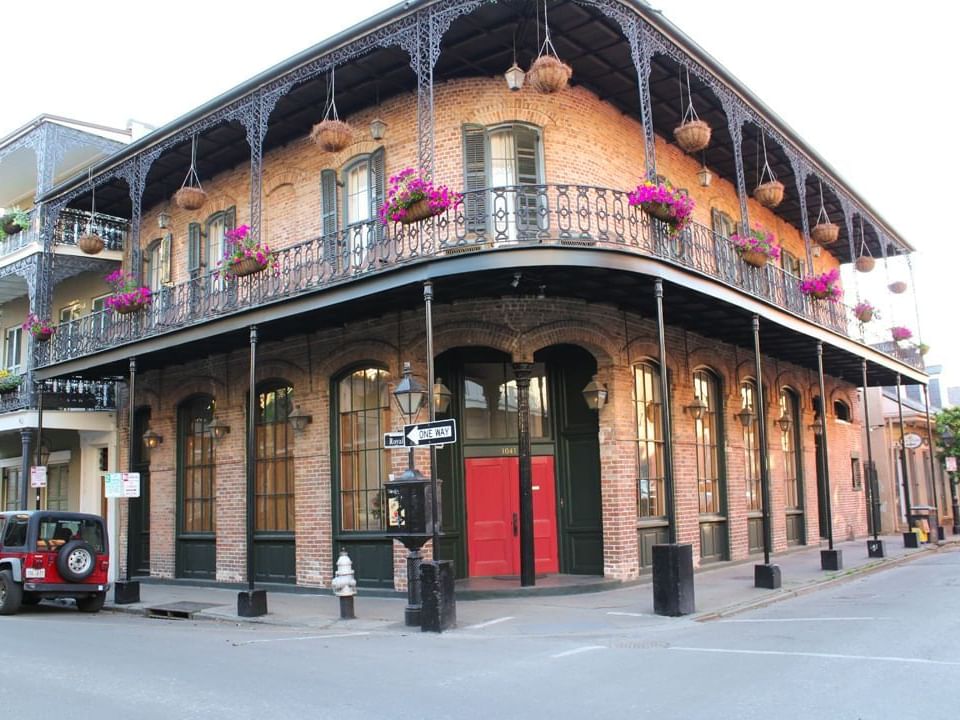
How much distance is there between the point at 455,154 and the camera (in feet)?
45.1

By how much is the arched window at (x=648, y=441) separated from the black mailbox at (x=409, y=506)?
4.88m

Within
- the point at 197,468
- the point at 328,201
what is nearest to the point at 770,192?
the point at 328,201

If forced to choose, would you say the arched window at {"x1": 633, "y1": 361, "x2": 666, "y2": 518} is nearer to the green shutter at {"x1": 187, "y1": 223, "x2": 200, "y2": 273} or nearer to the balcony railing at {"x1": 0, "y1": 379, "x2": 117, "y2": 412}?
the green shutter at {"x1": 187, "y1": 223, "x2": 200, "y2": 273}

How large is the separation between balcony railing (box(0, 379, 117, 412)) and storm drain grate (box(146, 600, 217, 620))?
7571mm

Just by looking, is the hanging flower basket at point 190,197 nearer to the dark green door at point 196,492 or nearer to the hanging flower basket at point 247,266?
the hanging flower basket at point 247,266

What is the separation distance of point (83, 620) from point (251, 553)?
2.86m

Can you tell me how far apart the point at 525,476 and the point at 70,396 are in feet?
39.2

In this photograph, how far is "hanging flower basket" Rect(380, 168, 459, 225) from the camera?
11289 millimetres

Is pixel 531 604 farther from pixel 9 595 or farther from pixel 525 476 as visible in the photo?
pixel 9 595

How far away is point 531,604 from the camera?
38.9ft

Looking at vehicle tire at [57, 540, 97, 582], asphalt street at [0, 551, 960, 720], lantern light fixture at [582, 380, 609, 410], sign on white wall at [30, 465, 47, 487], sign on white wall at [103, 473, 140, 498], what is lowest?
asphalt street at [0, 551, 960, 720]

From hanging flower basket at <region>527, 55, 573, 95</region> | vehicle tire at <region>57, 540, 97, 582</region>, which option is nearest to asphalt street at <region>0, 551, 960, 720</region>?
vehicle tire at <region>57, 540, 97, 582</region>

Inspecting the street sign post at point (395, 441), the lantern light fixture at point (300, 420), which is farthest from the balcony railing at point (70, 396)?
the street sign post at point (395, 441)

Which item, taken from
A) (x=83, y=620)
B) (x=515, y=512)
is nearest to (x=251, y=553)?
(x=83, y=620)
